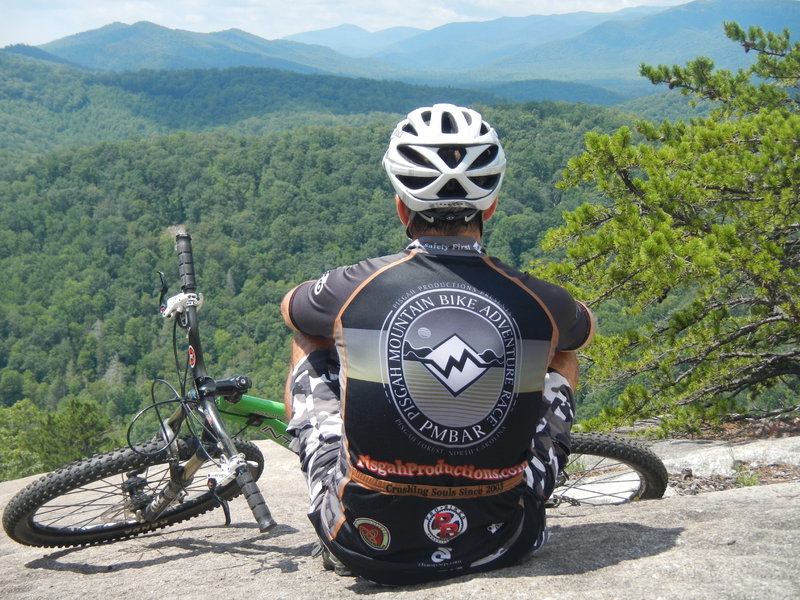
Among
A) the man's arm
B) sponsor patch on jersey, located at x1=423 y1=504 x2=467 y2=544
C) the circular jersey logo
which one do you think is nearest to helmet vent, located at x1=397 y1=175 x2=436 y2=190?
the circular jersey logo

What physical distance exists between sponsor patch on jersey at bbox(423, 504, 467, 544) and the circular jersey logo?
0.86ft

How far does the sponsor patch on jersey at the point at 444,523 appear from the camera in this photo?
8.56 ft

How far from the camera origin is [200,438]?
3.92m

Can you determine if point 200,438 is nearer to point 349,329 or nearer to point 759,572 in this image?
point 349,329

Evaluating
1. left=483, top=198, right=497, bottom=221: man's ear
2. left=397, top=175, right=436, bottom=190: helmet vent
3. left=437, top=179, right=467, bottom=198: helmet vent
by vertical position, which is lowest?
left=483, top=198, right=497, bottom=221: man's ear

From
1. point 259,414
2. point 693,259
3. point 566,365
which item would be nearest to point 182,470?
point 259,414

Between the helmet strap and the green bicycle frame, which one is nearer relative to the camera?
the helmet strap

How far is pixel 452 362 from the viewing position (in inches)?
97.1

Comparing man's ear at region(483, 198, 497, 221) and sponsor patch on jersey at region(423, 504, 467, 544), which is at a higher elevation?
man's ear at region(483, 198, 497, 221)

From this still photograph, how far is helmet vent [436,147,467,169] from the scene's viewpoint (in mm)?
2719

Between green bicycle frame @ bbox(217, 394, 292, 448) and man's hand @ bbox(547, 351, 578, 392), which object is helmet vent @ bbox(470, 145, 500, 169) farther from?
green bicycle frame @ bbox(217, 394, 292, 448)

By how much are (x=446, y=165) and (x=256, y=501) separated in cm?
167

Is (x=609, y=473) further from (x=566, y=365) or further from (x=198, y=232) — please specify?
(x=198, y=232)

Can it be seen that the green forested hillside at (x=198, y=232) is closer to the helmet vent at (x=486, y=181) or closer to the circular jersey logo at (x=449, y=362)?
the helmet vent at (x=486, y=181)
